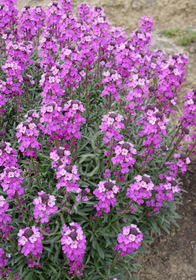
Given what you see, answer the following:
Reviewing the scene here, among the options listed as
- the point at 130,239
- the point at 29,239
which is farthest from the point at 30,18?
the point at 130,239

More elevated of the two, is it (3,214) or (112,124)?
(112,124)

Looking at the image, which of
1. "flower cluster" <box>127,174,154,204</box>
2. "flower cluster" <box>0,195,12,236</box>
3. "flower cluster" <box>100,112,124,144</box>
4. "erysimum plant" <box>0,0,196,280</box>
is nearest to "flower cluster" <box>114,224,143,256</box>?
"erysimum plant" <box>0,0,196,280</box>

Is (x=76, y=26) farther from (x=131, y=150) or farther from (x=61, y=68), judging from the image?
(x=131, y=150)

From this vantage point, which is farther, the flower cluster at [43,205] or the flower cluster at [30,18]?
the flower cluster at [30,18]

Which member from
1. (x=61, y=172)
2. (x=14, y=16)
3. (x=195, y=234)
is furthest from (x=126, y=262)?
(x=14, y=16)

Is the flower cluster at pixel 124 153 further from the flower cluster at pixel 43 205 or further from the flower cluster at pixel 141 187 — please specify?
the flower cluster at pixel 43 205

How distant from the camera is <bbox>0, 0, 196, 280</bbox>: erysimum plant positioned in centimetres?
324

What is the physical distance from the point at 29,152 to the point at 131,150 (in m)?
1.40

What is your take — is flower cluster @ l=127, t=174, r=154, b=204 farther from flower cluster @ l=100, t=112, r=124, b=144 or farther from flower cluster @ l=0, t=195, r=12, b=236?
flower cluster @ l=0, t=195, r=12, b=236

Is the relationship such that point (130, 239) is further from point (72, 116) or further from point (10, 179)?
point (72, 116)

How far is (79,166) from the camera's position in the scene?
182 inches

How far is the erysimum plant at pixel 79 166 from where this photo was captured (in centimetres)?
324

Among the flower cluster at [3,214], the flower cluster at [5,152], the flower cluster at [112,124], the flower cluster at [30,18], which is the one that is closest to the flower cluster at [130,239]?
the flower cluster at [112,124]

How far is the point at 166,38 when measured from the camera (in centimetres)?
1017
